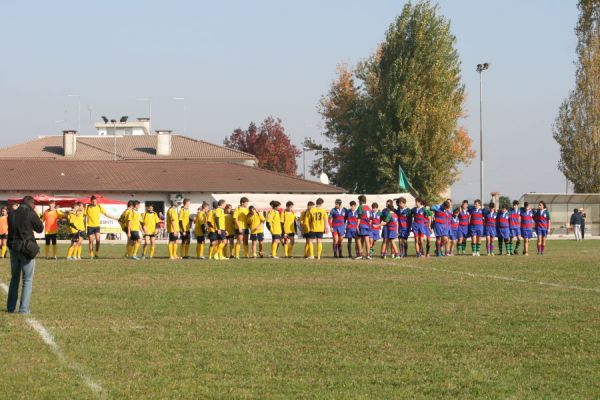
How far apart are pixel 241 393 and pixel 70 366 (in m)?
2.25

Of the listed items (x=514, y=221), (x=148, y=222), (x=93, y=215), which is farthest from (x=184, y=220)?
(x=514, y=221)

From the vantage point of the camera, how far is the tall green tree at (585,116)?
71.4 metres

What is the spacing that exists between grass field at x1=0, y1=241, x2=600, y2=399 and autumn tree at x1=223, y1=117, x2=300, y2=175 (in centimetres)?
8972

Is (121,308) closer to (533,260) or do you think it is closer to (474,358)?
(474,358)

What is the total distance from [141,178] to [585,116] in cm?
3040

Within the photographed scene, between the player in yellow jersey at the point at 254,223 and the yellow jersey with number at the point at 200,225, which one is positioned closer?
the player in yellow jersey at the point at 254,223

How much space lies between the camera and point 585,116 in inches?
2835

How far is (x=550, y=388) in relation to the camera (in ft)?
30.5

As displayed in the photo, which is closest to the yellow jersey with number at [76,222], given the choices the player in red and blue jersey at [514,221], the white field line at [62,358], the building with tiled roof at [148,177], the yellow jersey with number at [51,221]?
the yellow jersey with number at [51,221]

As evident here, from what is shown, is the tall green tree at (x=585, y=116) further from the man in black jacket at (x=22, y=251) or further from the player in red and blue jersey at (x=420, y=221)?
the man in black jacket at (x=22, y=251)

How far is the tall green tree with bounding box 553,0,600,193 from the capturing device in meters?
71.4

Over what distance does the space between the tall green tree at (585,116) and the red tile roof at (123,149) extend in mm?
25894

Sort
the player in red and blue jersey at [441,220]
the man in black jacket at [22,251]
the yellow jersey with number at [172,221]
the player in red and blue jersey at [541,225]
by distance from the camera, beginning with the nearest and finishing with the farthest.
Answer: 1. the man in black jacket at [22,251]
2. the yellow jersey with number at [172,221]
3. the player in red and blue jersey at [441,220]
4. the player in red and blue jersey at [541,225]

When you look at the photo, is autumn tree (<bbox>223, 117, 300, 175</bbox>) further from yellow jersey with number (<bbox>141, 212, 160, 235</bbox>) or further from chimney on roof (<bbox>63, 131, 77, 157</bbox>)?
yellow jersey with number (<bbox>141, 212, 160, 235</bbox>)
